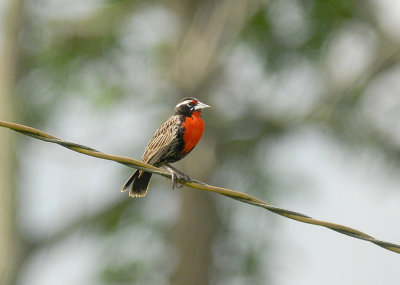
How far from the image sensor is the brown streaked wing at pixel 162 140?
25.5ft

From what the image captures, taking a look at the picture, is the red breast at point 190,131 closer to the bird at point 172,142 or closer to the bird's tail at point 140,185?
the bird at point 172,142

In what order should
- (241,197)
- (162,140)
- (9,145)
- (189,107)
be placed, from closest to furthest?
(241,197) < (162,140) < (189,107) < (9,145)

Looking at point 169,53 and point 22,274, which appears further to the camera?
point 169,53

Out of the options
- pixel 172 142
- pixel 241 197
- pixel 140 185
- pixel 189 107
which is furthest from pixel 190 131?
pixel 241 197

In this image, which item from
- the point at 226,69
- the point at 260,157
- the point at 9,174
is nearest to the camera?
the point at 9,174

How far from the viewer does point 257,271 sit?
21.3 meters

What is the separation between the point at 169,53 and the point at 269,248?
Answer: 5742mm

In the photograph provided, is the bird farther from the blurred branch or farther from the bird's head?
the blurred branch

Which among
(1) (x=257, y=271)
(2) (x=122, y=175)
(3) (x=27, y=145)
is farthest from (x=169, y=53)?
(1) (x=257, y=271)

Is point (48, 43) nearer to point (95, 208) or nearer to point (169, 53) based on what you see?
point (169, 53)

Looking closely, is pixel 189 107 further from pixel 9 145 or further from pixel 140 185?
pixel 9 145

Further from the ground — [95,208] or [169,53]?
[169,53]

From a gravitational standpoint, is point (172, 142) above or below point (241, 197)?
above

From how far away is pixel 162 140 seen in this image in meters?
7.83
